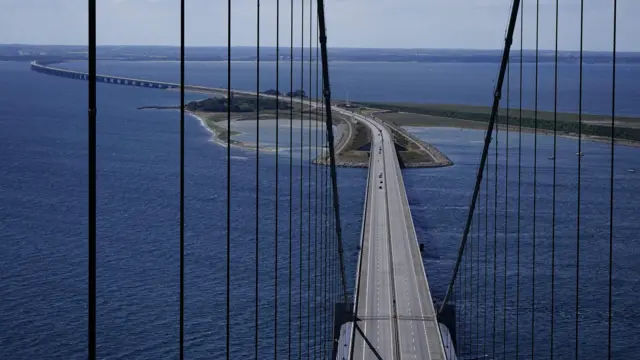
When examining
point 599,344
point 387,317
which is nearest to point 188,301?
point 387,317

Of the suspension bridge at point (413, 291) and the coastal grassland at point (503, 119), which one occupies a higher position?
the coastal grassland at point (503, 119)

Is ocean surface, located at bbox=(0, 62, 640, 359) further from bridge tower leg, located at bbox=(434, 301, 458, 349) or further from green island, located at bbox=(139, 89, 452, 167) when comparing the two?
green island, located at bbox=(139, 89, 452, 167)

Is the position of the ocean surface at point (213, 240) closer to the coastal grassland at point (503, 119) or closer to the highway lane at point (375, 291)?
the highway lane at point (375, 291)

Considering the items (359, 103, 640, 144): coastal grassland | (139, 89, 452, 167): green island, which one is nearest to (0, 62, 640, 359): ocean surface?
(139, 89, 452, 167): green island

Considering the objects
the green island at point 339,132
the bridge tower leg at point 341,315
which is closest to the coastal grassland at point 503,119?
the green island at point 339,132

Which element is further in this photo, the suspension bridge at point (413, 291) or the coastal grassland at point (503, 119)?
the coastal grassland at point (503, 119)

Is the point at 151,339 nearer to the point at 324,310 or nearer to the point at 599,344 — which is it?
the point at 324,310
